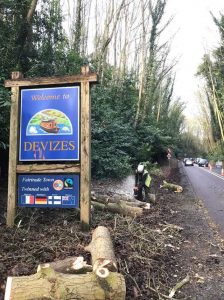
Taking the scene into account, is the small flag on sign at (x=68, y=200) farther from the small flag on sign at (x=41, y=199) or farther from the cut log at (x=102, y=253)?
the cut log at (x=102, y=253)

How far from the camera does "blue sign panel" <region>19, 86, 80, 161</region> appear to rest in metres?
7.11

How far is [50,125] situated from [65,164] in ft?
2.60

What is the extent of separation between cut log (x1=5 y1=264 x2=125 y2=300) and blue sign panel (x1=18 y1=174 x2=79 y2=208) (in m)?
2.71

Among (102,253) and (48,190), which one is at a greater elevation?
(48,190)

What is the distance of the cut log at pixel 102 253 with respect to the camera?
4543 mm

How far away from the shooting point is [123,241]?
22.0 ft

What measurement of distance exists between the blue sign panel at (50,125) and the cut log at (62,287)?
3.06 metres

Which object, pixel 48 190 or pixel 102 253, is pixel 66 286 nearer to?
pixel 102 253

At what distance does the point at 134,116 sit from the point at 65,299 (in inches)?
743

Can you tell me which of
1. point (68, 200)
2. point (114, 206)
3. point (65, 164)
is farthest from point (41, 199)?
point (114, 206)

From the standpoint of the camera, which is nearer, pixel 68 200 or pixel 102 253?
pixel 102 253

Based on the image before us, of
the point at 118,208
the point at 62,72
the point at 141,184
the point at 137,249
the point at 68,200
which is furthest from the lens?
the point at 62,72

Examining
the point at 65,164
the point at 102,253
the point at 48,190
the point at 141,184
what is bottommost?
the point at 102,253

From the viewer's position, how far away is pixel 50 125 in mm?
7168
